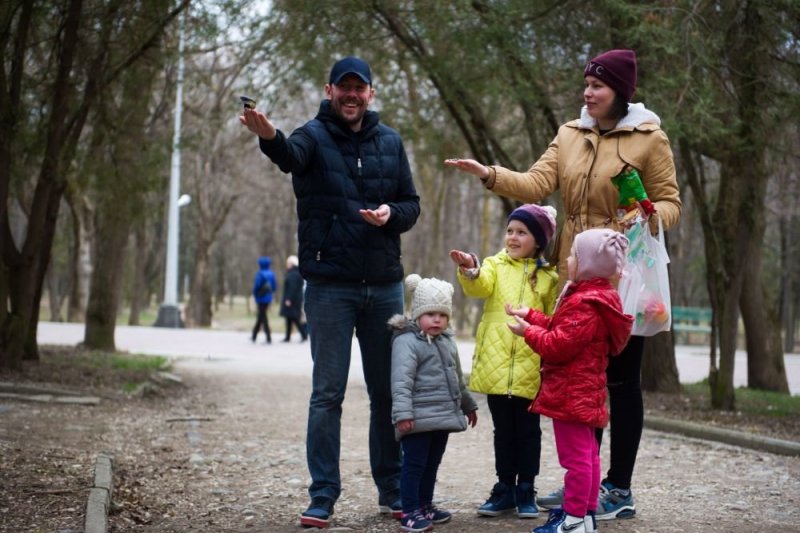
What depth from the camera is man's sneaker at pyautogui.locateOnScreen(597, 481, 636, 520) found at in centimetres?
593

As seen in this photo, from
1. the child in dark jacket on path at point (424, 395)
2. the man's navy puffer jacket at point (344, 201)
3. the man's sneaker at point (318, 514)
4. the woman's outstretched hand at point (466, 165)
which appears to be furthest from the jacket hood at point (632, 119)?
the man's sneaker at point (318, 514)

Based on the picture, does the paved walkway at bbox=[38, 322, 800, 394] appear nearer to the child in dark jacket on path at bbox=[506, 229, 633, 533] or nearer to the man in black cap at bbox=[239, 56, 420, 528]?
the man in black cap at bbox=[239, 56, 420, 528]

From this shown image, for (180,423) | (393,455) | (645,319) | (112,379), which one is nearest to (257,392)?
(112,379)

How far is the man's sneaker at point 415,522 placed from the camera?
5.62m

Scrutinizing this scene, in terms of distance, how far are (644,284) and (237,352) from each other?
1625cm

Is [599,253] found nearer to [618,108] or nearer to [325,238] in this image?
[618,108]

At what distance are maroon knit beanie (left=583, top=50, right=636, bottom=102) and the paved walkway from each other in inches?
453

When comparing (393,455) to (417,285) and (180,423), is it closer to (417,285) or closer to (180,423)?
(417,285)

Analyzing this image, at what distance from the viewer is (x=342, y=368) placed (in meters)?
6.00

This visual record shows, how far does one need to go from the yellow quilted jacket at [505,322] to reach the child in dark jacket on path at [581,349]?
50 cm

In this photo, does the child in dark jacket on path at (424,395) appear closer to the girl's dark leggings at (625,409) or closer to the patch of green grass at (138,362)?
the girl's dark leggings at (625,409)

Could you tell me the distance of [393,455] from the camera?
Result: 20.2 ft

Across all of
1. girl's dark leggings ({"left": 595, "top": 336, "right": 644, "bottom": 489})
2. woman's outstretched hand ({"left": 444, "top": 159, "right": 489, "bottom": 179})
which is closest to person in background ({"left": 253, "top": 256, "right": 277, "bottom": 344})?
girl's dark leggings ({"left": 595, "top": 336, "right": 644, "bottom": 489})

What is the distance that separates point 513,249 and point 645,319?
2.72ft
